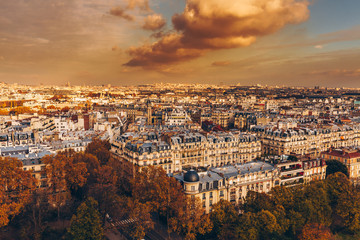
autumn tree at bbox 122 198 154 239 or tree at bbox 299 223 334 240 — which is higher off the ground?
autumn tree at bbox 122 198 154 239

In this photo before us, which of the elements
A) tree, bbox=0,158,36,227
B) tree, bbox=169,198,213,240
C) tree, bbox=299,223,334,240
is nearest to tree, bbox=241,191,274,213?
tree, bbox=299,223,334,240

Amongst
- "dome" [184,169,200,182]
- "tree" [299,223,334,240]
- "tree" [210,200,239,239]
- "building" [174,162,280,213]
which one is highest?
"dome" [184,169,200,182]

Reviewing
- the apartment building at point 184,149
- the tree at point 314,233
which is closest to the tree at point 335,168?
the apartment building at point 184,149

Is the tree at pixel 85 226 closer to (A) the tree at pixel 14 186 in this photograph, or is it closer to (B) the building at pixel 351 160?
(A) the tree at pixel 14 186

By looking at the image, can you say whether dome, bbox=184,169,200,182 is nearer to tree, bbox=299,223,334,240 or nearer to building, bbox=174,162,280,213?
building, bbox=174,162,280,213

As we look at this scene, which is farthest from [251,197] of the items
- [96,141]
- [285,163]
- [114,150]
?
→ [96,141]
